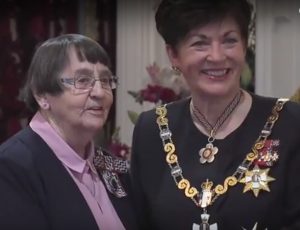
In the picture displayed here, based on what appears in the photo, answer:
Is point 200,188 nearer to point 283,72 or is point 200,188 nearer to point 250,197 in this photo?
point 250,197

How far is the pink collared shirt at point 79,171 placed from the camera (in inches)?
66.7

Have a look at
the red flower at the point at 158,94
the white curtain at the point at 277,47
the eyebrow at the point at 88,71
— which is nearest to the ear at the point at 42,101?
the eyebrow at the point at 88,71

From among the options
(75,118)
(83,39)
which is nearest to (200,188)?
(75,118)

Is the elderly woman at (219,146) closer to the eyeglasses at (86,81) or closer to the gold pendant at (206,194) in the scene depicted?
the gold pendant at (206,194)

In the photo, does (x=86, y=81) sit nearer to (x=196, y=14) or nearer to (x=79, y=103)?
(x=79, y=103)

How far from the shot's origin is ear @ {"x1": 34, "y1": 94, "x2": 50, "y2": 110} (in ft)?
5.58

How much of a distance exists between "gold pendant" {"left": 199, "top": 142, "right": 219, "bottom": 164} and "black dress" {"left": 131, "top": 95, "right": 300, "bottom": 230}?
0.5 inches

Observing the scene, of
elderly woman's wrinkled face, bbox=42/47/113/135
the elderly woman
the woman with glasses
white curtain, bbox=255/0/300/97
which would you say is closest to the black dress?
the elderly woman

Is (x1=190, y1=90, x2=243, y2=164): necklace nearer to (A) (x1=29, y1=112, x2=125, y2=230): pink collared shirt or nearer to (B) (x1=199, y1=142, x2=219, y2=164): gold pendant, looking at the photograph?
(B) (x1=199, y1=142, x2=219, y2=164): gold pendant

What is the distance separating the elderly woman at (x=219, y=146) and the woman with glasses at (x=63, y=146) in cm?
17

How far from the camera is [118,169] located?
192cm

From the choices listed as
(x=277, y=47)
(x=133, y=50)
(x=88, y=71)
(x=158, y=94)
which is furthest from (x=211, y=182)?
(x=133, y=50)

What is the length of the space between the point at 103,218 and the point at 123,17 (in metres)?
1.94

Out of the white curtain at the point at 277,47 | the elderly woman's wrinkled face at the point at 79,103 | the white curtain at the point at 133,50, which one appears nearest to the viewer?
the elderly woman's wrinkled face at the point at 79,103
